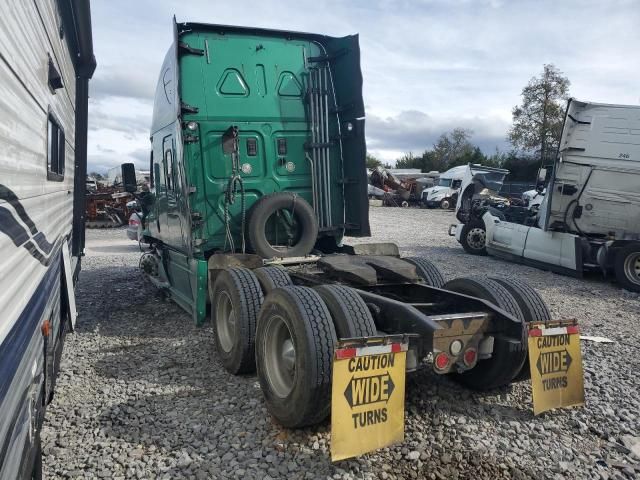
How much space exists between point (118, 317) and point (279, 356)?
3.57m

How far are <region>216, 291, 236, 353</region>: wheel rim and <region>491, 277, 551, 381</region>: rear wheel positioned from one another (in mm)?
2427

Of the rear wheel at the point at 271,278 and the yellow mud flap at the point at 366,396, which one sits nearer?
the yellow mud flap at the point at 366,396

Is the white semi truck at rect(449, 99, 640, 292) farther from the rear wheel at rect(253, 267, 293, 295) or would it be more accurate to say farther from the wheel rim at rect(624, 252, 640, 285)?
the rear wheel at rect(253, 267, 293, 295)

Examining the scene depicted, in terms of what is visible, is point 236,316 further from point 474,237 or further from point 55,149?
point 474,237

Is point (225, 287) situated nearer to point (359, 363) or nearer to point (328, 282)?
point (328, 282)

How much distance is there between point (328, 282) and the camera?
4.61 m

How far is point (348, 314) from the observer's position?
333 cm

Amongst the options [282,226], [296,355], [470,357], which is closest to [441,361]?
[470,357]

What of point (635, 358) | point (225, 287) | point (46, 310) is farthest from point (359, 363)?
point (635, 358)

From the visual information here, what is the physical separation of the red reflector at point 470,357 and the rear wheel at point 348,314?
67 centimetres

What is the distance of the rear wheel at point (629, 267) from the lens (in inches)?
340

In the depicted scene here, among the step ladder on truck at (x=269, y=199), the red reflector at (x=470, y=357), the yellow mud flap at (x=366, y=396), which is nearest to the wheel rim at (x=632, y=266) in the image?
the step ladder on truck at (x=269, y=199)

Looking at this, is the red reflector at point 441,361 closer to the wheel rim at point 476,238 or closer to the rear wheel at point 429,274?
the rear wheel at point 429,274

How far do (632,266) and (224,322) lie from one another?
725 cm
